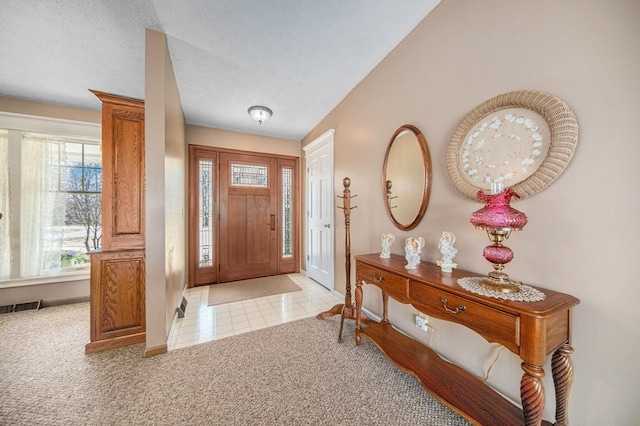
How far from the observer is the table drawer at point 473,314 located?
99cm

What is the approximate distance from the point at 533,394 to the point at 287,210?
3816mm

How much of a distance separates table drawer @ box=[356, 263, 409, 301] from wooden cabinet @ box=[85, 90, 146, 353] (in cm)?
207

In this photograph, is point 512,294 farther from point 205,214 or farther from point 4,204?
point 4,204

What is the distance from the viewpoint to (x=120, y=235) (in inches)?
79.7

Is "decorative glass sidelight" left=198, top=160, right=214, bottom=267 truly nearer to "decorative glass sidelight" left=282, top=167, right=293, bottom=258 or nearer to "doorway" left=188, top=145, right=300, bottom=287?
"doorway" left=188, top=145, right=300, bottom=287

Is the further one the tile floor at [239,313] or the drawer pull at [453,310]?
the tile floor at [239,313]

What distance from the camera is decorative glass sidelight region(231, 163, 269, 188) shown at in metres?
3.92

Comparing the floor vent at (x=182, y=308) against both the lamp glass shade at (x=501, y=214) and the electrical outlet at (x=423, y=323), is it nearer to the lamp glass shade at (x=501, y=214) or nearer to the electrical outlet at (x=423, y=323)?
the electrical outlet at (x=423, y=323)

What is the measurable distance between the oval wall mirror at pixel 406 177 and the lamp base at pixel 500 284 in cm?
78

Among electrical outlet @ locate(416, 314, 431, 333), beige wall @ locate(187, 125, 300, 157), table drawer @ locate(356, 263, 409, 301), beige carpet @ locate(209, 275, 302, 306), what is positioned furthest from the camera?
beige wall @ locate(187, 125, 300, 157)

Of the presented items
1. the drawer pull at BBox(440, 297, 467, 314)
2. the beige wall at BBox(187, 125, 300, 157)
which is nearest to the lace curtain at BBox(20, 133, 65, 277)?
the beige wall at BBox(187, 125, 300, 157)

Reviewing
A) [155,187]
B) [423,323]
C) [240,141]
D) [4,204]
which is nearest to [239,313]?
[155,187]

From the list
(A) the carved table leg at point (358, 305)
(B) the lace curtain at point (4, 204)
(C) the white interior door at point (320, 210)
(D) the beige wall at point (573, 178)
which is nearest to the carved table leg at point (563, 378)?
(D) the beige wall at point (573, 178)

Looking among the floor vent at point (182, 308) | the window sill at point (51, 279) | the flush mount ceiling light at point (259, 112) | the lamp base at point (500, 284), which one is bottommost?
the floor vent at point (182, 308)
